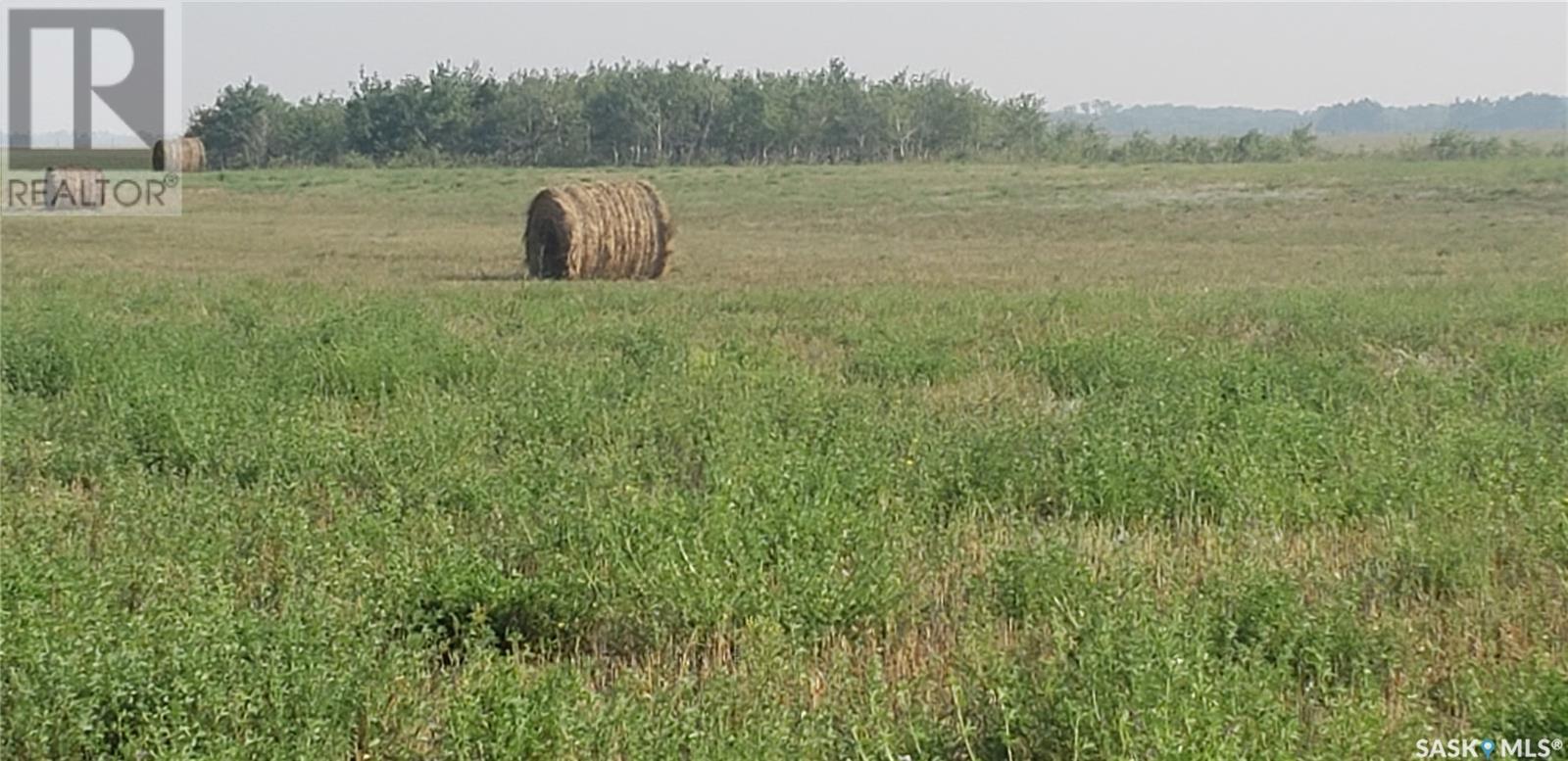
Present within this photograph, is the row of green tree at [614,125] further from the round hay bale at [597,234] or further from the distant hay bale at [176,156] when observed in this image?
the round hay bale at [597,234]

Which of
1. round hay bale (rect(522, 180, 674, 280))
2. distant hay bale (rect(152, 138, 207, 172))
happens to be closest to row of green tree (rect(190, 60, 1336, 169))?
distant hay bale (rect(152, 138, 207, 172))

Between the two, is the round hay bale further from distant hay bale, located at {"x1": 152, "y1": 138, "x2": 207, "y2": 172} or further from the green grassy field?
distant hay bale, located at {"x1": 152, "y1": 138, "x2": 207, "y2": 172}

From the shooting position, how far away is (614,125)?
81.4 m

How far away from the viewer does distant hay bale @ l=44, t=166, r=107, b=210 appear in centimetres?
3659

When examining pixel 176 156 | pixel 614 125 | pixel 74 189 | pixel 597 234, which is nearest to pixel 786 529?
pixel 597 234

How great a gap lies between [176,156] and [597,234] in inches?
1753

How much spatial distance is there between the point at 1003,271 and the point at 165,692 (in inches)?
609

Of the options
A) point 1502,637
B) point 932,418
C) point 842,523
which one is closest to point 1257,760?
point 1502,637

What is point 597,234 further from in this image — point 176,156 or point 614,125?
point 614,125

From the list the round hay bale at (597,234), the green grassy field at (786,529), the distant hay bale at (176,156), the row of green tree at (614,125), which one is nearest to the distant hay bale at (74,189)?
the distant hay bale at (176,156)

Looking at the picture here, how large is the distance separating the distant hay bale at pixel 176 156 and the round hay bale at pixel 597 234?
41.7 meters

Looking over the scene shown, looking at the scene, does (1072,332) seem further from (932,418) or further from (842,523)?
(842,523)

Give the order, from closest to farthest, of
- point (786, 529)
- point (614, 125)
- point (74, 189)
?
point (786, 529) → point (74, 189) → point (614, 125)

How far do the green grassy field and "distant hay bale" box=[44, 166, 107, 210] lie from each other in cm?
2600
